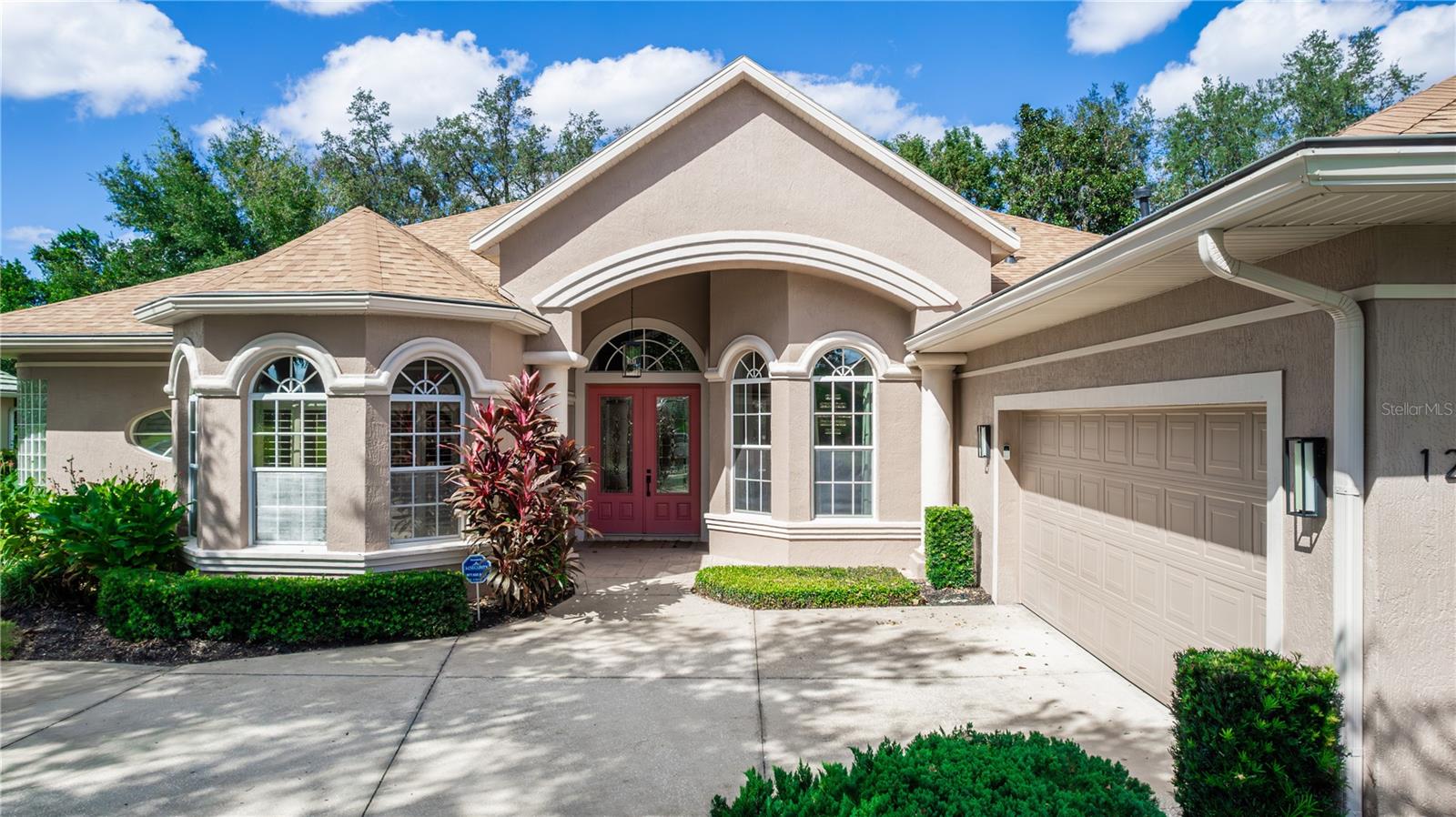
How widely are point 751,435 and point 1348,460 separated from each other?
7.89m

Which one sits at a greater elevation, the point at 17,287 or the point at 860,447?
the point at 17,287

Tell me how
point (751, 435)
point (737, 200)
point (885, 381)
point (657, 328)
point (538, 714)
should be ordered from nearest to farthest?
point (538, 714), point (737, 200), point (885, 381), point (751, 435), point (657, 328)

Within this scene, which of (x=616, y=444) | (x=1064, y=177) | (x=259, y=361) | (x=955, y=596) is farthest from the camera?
(x=1064, y=177)

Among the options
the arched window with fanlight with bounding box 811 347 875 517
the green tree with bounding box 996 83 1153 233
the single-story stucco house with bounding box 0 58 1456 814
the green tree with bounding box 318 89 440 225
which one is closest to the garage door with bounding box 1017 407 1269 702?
the single-story stucco house with bounding box 0 58 1456 814

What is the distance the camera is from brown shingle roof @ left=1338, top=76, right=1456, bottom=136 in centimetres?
368

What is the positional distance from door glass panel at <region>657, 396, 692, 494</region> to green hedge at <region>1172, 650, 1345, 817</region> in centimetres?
995

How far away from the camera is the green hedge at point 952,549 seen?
9.33m

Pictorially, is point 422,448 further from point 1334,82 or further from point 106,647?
point 1334,82

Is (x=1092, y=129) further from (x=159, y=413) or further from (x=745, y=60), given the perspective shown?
(x=159, y=413)

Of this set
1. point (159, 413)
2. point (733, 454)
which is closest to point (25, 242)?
point (159, 413)

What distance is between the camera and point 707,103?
10.2 metres

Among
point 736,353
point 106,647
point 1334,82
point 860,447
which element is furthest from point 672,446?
point 1334,82

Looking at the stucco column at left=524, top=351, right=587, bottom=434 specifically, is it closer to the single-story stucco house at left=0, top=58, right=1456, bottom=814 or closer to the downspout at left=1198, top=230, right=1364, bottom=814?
the single-story stucco house at left=0, top=58, right=1456, bottom=814

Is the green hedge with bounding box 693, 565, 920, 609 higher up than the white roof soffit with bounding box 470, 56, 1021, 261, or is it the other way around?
the white roof soffit with bounding box 470, 56, 1021, 261
